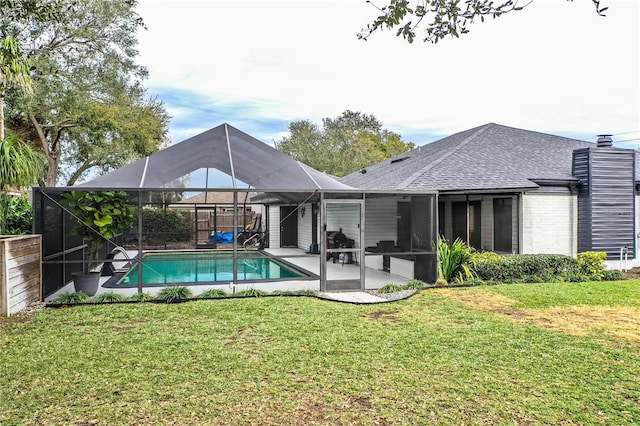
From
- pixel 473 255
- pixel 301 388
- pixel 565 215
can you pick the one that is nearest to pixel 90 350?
pixel 301 388

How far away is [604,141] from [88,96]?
18.8 m

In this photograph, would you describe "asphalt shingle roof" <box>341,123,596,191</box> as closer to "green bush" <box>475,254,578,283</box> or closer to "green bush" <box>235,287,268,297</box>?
"green bush" <box>475,254,578,283</box>

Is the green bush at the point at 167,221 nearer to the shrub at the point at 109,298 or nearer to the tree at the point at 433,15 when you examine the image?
the shrub at the point at 109,298

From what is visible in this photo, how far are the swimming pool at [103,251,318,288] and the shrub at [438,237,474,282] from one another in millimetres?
3264

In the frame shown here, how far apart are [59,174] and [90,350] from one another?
2122cm

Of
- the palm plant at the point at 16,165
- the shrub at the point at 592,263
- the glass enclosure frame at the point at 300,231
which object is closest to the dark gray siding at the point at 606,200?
the shrub at the point at 592,263

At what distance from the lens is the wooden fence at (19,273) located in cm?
716

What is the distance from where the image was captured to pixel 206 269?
14.9 m

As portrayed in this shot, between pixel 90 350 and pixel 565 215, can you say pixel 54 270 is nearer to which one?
→ pixel 90 350

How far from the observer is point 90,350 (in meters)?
5.47

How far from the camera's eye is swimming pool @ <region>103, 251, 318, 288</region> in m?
12.2

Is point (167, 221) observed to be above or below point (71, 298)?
above

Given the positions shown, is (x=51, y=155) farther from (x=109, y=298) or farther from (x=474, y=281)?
(x=474, y=281)

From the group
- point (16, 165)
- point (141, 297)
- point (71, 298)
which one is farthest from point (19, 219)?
point (141, 297)
